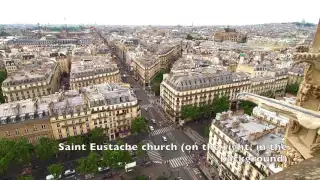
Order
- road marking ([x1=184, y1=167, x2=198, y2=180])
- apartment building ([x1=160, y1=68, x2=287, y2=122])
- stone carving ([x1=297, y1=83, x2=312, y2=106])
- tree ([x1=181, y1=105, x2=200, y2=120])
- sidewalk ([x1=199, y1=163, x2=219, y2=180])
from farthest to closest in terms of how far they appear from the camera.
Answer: apartment building ([x1=160, y1=68, x2=287, y2=122]) < tree ([x1=181, y1=105, x2=200, y2=120]) < road marking ([x1=184, y1=167, x2=198, y2=180]) < sidewalk ([x1=199, y1=163, x2=219, y2=180]) < stone carving ([x1=297, y1=83, x2=312, y2=106])

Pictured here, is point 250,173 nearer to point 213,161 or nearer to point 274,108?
point 213,161

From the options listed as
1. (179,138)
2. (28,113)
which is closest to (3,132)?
(28,113)

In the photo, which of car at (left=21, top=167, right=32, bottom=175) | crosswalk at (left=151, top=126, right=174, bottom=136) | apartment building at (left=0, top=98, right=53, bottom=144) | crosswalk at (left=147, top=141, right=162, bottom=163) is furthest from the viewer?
crosswalk at (left=151, top=126, right=174, bottom=136)

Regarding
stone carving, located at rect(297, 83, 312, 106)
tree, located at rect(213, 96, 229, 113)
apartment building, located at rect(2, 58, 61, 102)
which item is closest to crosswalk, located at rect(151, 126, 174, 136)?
tree, located at rect(213, 96, 229, 113)

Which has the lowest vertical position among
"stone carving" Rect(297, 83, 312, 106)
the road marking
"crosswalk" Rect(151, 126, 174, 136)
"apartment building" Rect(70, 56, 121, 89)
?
the road marking

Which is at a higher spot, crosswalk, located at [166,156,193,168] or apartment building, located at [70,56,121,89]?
apartment building, located at [70,56,121,89]

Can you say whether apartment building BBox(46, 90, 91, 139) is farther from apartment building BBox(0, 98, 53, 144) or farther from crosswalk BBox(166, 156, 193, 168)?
crosswalk BBox(166, 156, 193, 168)

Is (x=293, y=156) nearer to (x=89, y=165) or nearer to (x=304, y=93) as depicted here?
(x=304, y=93)

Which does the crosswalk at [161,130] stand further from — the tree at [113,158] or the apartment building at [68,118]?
the tree at [113,158]
